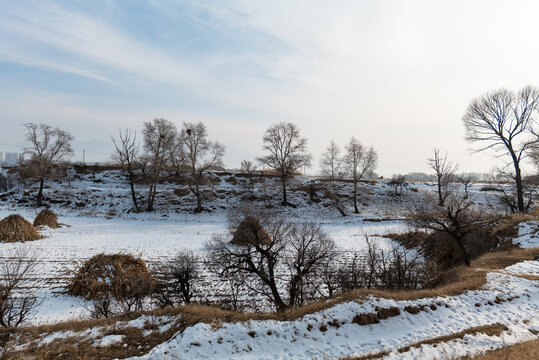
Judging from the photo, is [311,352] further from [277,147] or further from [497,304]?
[277,147]


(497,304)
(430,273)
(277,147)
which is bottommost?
(430,273)

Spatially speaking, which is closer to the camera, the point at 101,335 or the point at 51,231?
the point at 101,335

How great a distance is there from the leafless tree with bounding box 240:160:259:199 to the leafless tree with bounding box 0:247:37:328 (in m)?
28.2

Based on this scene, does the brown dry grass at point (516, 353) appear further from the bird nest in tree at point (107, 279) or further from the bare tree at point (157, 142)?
the bare tree at point (157, 142)

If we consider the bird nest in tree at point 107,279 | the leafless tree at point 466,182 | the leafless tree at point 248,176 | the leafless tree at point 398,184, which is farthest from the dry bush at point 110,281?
the leafless tree at point 398,184

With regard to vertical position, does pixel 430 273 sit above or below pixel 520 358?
below

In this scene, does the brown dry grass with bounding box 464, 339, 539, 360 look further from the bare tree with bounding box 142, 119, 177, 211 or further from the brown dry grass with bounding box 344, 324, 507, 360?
the bare tree with bounding box 142, 119, 177, 211

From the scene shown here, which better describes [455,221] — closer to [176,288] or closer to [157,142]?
[176,288]

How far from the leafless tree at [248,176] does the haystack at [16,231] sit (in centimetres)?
2605

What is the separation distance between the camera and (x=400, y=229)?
90.5 feet

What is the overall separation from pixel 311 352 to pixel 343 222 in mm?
26461

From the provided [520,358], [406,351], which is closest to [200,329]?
[406,351]

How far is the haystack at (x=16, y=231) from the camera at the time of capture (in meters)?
19.4

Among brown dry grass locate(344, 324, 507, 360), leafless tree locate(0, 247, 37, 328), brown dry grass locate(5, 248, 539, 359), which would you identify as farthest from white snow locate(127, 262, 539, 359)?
leafless tree locate(0, 247, 37, 328)
